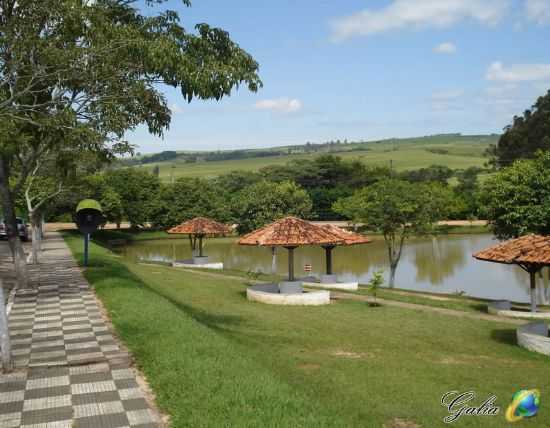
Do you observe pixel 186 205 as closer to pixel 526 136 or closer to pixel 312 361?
pixel 526 136

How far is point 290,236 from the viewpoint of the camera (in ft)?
65.2

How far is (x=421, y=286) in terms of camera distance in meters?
31.5

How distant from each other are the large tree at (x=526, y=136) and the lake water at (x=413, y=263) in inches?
319

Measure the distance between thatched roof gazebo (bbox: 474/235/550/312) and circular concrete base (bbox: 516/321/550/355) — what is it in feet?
5.19

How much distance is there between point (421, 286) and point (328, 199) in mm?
42934

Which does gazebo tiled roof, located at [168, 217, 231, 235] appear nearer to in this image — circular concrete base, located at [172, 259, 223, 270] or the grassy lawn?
circular concrete base, located at [172, 259, 223, 270]

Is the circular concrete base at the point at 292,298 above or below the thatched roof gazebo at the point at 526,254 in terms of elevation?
below

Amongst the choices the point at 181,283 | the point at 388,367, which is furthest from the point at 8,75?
the point at 181,283

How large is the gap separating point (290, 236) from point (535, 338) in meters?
8.82

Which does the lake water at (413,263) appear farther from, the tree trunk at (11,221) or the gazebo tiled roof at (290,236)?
the tree trunk at (11,221)

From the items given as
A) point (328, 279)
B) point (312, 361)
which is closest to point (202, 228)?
point (328, 279)

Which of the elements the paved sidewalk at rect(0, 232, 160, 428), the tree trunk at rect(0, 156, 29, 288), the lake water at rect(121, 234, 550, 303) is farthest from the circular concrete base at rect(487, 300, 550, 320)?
the tree trunk at rect(0, 156, 29, 288)

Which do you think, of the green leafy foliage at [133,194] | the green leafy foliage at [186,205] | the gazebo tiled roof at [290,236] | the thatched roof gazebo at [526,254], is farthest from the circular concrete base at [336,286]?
the green leafy foliage at [133,194]

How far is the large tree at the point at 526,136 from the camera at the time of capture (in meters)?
49.9
